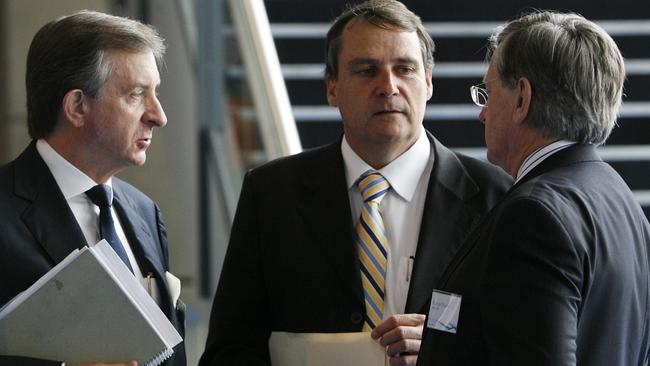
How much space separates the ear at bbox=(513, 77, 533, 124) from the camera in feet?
7.28

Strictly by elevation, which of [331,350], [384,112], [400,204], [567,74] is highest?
[567,74]

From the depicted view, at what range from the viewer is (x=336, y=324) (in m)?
2.77

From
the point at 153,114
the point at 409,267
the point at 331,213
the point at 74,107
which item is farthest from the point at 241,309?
the point at 74,107

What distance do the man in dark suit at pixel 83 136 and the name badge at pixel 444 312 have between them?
0.88 m

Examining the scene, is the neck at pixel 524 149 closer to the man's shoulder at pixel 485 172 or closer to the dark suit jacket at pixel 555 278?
the dark suit jacket at pixel 555 278

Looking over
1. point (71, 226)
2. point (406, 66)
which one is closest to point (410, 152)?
point (406, 66)

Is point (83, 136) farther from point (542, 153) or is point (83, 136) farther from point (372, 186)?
point (542, 153)

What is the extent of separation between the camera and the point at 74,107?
2.72 metres

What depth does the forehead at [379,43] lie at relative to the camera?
9.66 ft

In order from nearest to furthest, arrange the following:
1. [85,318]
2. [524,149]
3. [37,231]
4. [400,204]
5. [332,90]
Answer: [524,149] < [85,318] < [37,231] < [400,204] < [332,90]

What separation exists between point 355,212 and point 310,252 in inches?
6.3

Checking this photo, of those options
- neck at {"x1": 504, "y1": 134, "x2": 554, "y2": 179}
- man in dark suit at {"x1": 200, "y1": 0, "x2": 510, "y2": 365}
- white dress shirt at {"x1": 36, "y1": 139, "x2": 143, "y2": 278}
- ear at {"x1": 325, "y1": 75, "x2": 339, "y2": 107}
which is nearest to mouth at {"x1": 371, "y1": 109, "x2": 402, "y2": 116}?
man in dark suit at {"x1": 200, "y1": 0, "x2": 510, "y2": 365}

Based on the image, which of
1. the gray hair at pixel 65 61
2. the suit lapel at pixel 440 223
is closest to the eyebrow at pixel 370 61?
the suit lapel at pixel 440 223

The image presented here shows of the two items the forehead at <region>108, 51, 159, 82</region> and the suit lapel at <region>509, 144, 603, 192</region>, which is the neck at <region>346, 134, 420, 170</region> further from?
the suit lapel at <region>509, 144, 603, 192</region>
